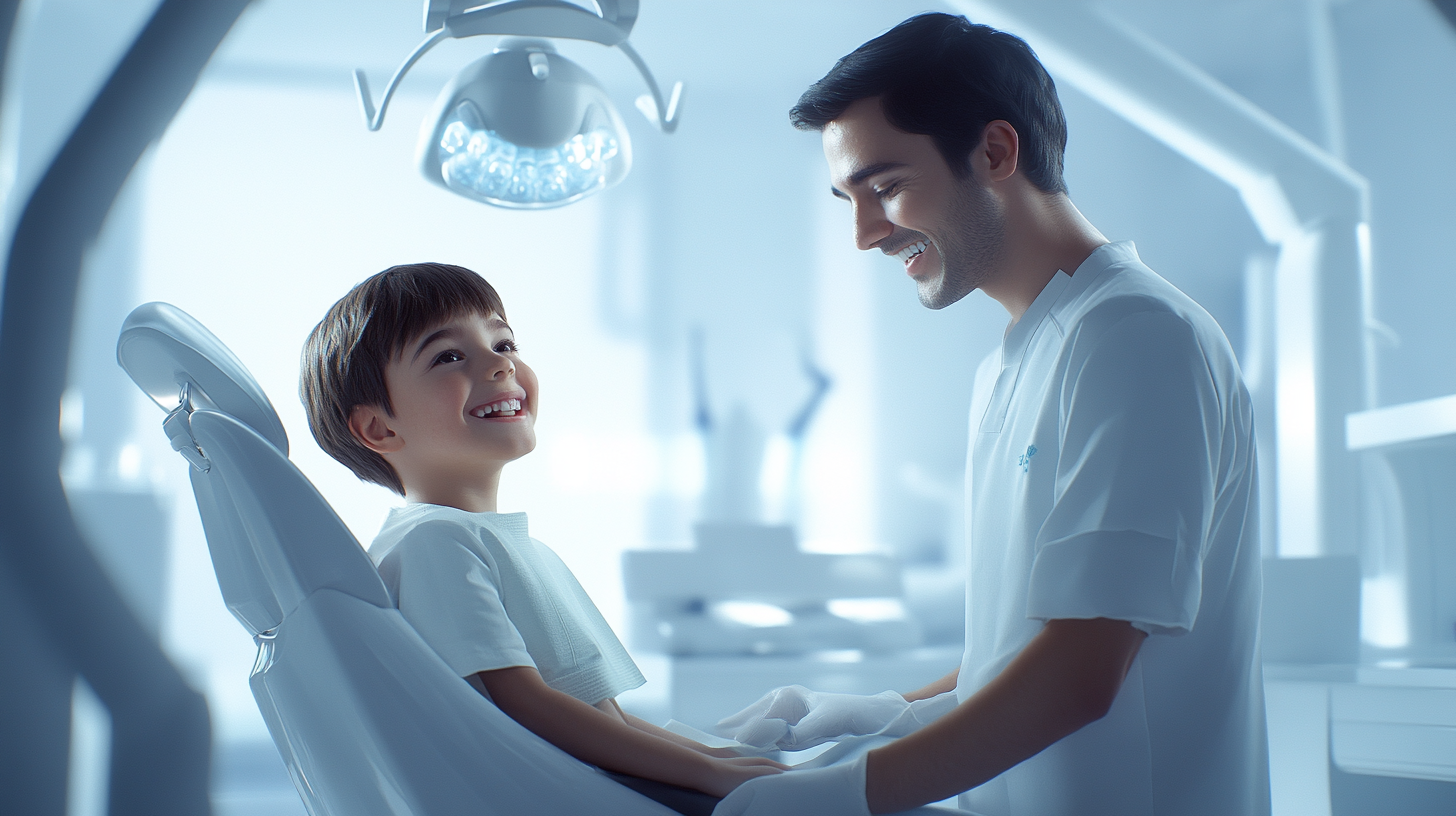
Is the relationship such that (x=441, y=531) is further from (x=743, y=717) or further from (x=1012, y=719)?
(x=1012, y=719)

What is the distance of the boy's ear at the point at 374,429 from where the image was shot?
3.10 ft

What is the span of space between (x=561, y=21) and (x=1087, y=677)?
2.89 feet

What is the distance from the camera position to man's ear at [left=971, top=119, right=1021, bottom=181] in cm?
94

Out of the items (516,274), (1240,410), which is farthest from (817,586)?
(1240,410)

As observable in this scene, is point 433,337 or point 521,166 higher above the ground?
point 521,166

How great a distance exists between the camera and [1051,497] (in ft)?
2.69

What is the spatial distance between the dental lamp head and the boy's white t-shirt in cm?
48

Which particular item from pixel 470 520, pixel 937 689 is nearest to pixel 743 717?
pixel 937 689

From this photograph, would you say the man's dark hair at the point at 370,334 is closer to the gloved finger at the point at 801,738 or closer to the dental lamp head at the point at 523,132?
the dental lamp head at the point at 523,132

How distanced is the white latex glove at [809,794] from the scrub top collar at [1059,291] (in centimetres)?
46

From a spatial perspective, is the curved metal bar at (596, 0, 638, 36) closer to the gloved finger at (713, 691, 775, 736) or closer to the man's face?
the man's face

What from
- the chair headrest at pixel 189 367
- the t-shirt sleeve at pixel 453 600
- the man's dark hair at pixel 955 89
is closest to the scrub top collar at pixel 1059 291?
the man's dark hair at pixel 955 89

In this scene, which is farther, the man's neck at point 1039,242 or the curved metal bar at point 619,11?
the curved metal bar at point 619,11

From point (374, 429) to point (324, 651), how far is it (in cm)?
31
